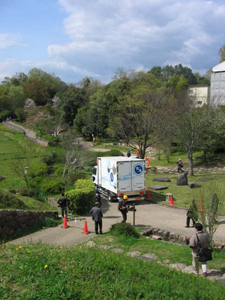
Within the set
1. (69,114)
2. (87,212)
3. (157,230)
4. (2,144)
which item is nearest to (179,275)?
(157,230)

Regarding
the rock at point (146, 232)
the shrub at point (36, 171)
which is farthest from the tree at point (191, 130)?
the rock at point (146, 232)

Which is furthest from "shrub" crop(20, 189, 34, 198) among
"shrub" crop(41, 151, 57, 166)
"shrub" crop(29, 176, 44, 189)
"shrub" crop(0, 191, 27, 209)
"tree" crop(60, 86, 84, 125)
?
"tree" crop(60, 86, 84, 125)

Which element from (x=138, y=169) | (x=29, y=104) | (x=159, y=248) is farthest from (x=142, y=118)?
(x=29, y=104)

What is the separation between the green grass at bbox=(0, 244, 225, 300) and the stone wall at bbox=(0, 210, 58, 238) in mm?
4228

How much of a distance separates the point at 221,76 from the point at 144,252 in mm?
45523

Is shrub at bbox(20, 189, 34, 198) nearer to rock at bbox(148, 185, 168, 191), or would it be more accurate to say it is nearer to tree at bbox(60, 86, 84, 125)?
rock at bbox(148, 185, 168, 191)

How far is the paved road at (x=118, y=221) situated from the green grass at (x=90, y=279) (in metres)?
2.82

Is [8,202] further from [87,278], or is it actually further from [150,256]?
[87,278]

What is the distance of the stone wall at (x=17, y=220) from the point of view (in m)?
11.2

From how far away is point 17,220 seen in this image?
464 inches

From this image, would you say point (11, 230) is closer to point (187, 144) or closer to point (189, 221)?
point (189, 221)

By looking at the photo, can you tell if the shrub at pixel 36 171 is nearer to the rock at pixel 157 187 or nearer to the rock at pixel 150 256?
the rock at pixel 157 187

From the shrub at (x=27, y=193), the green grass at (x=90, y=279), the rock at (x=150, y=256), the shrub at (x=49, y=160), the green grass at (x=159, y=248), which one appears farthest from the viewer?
the shrub at (x=49, y=160)

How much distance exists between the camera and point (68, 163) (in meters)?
24.5
